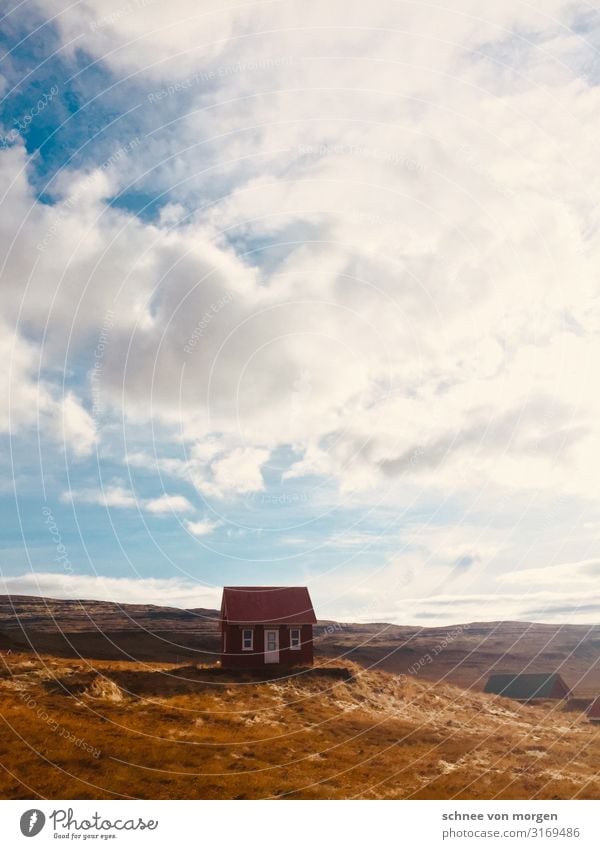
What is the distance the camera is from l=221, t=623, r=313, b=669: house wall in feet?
161

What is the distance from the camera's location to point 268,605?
51938 mm

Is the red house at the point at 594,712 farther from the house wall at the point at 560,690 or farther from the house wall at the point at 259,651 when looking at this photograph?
the house wall at the point at 259,651

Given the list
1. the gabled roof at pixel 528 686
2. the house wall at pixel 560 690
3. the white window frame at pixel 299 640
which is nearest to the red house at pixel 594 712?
the gabled roof at pixel 528 686

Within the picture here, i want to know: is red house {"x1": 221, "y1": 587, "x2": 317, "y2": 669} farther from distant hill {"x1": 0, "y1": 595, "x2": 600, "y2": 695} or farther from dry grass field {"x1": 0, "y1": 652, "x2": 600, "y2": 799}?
distant hill {"x1": 0, "y1": 595, "x2": 600, "y2": 695}

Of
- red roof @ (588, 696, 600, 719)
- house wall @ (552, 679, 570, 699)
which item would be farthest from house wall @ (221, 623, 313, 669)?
house wall @ (552, 679, 570, 699)

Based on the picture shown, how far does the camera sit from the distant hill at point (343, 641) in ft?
265

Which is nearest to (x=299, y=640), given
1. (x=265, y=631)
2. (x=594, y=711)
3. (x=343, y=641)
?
(x=265, y=631)

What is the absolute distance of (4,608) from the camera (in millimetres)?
116125

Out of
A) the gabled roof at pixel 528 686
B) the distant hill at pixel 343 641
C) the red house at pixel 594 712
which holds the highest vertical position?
the distant hill at pixel 343 641

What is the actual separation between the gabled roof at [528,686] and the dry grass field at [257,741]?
20.5 meters

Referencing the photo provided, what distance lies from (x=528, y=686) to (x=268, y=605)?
3783cm

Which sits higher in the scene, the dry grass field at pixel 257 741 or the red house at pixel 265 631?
the red house at pixel 265 631

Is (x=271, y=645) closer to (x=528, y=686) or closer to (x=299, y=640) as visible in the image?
(x=299, y=640)
